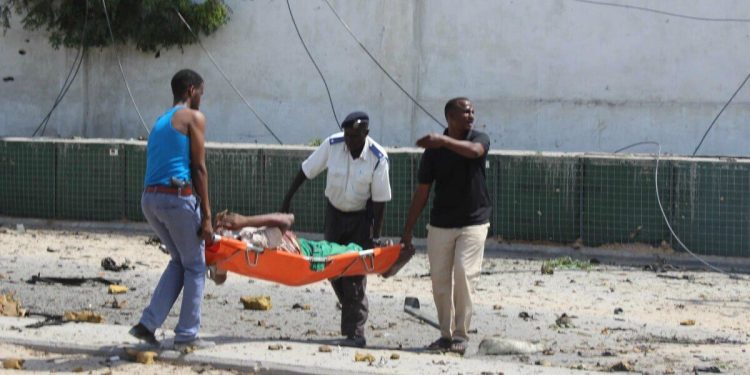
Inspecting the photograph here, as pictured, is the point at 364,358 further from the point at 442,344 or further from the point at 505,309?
the point at 505,309

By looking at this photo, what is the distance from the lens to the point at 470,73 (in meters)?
20.0

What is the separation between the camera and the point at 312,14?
20719 millimetres

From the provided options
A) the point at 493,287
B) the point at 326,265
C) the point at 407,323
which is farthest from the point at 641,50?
the point at 326,265

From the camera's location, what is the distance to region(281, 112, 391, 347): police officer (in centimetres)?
859

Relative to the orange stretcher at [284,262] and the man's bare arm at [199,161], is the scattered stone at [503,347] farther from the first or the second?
the man's bare arm at [199,161]

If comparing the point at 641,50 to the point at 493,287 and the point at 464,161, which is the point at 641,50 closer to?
the point at 493,287

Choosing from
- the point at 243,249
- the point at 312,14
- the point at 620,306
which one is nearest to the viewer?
the point at 243,249

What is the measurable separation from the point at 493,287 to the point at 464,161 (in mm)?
3705

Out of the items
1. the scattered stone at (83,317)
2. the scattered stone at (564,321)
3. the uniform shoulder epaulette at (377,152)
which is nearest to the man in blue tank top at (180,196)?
the uniform shoulder epaulette at (377,152)

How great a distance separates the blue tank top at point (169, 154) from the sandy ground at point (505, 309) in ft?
4.06

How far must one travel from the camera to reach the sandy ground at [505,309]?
8609 millimetres

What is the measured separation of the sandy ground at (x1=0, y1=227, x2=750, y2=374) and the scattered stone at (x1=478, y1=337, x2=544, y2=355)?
0.10 meters

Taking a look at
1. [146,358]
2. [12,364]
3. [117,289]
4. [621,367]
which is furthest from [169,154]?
[117,289]

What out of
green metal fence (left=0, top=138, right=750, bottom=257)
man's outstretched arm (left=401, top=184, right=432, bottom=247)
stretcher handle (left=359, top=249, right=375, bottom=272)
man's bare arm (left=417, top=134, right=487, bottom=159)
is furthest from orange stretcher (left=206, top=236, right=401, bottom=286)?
green metal fence (left=0, top=138, right=750, bottom=257)
